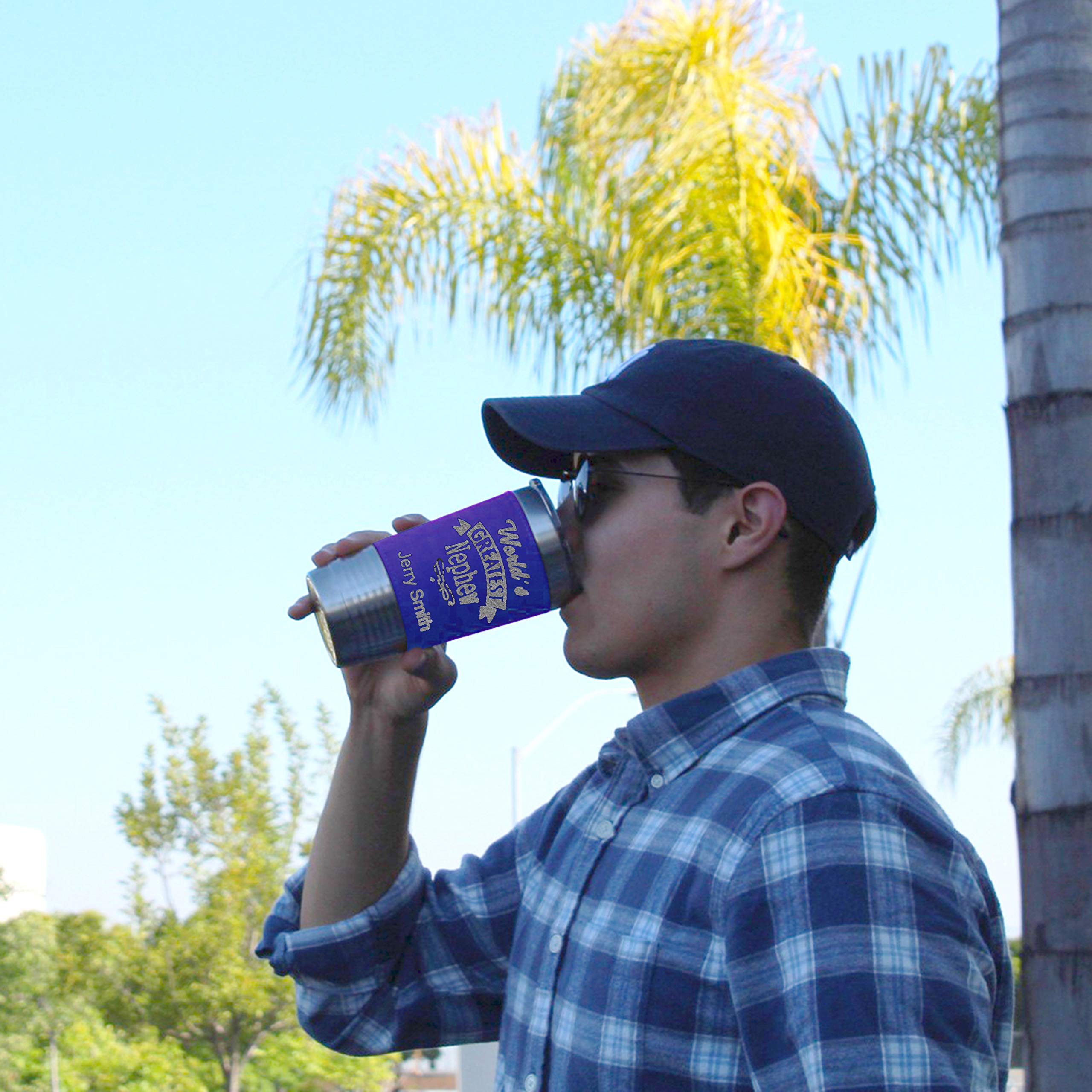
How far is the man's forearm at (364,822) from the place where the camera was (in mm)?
1720

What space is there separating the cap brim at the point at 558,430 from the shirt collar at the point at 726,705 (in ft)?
0.84

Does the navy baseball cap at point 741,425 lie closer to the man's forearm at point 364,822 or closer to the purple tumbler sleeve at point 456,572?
the purple tumbler sleeve at point 456,572

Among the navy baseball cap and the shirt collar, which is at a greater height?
the navy baseball cap

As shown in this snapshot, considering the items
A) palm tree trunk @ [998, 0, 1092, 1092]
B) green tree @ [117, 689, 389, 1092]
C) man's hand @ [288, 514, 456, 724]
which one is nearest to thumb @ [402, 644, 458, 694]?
man's hand @ [288, 514, 456, 724]

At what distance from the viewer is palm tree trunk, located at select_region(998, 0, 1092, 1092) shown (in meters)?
2.70

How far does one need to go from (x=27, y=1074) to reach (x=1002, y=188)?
25.9ft

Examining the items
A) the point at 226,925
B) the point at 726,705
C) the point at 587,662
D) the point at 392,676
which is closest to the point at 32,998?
the point at 226,925

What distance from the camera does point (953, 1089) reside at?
1.09 meters

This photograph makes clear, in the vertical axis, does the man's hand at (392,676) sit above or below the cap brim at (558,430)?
below

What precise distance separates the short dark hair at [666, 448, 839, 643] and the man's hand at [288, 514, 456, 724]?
34cm

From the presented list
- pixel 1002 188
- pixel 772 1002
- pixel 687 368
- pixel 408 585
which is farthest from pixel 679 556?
pixel 1002 188

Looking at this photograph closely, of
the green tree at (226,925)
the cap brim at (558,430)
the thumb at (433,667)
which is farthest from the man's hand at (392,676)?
the green tree at (226,925)

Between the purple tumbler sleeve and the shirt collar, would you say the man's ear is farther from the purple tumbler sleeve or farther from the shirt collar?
the purple tumbler sleeve

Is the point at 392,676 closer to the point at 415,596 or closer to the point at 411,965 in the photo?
the point at 415,596
